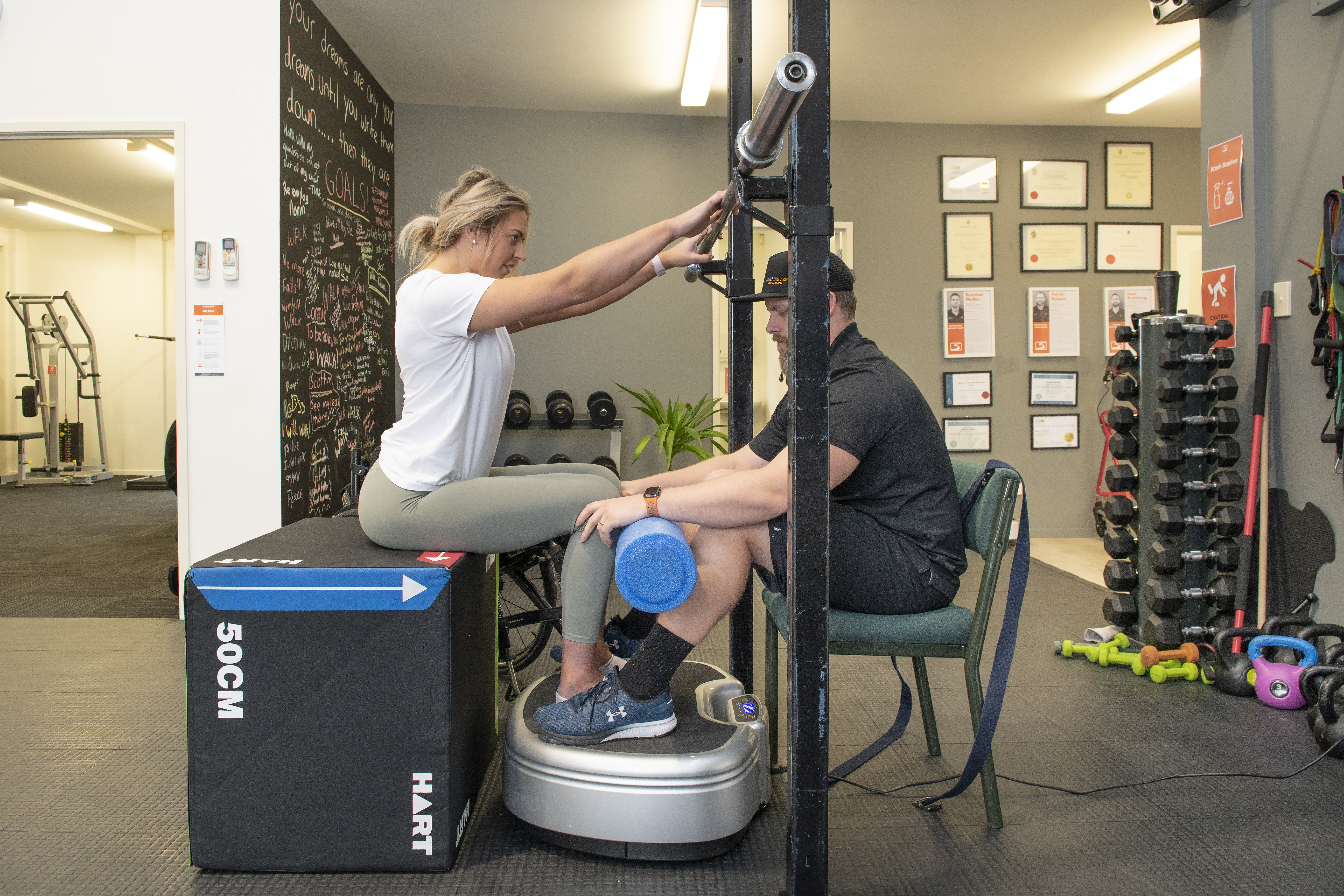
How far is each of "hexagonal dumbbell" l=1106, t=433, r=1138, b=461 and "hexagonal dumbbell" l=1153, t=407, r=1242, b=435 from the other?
0.13 meters

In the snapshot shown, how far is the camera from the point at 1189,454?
256 cm

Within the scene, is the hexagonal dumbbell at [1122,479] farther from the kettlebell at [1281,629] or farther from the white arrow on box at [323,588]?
the white arrow on box at [323,588]

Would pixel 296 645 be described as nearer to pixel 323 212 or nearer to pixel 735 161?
pixel 735 161

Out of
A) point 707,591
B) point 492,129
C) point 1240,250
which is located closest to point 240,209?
point 492,129

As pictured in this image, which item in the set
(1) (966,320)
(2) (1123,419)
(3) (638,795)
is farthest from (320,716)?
(1) (966,320)

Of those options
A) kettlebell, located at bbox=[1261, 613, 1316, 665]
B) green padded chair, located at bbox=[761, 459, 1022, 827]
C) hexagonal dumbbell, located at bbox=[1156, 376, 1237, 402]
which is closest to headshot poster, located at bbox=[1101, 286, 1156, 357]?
hexagonal dumbbell, located at bbox=[1156, 376, 1237, 402]

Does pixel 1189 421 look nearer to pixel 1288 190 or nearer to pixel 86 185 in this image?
pixel 1288 190

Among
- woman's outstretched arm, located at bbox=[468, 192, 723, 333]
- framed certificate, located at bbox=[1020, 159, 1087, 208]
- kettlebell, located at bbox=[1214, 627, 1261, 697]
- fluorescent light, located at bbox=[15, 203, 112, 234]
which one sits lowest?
kettlebell, located at bbox=[1214, 627, 1261, 697]

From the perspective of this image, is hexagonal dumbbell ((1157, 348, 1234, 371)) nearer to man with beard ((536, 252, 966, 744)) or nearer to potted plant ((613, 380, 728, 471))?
man with beard ((536, 252, 966, 744))

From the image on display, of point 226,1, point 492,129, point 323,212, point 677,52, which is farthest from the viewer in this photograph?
point 492,129

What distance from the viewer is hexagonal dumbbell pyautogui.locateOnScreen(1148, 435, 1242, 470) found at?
2555mm

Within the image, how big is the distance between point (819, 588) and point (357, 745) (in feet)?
2.65

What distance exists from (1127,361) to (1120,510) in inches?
20.8

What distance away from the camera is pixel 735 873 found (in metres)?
1.39
